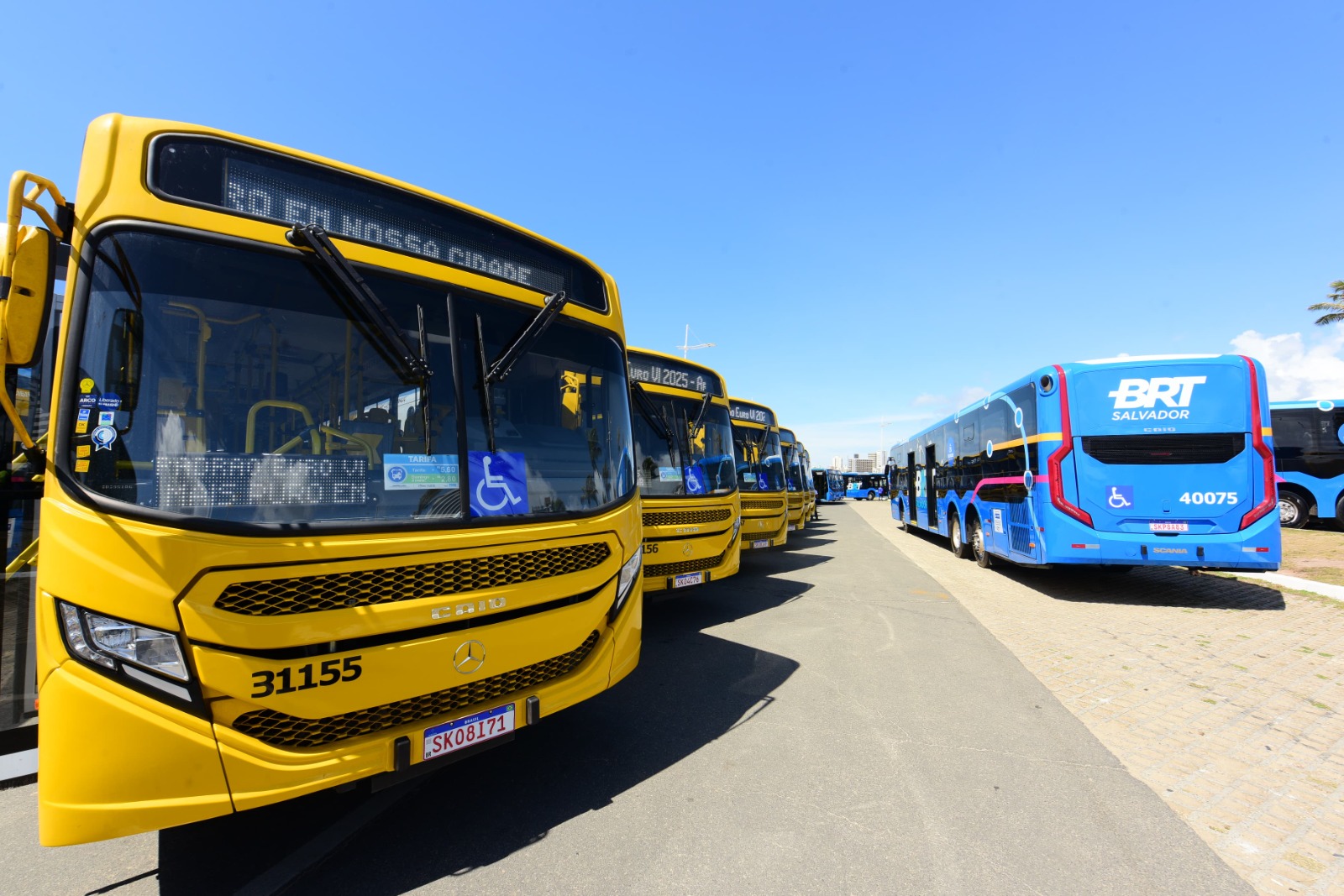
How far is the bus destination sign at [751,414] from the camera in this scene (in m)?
12.2

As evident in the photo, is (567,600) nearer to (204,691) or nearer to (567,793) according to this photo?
(567,793)

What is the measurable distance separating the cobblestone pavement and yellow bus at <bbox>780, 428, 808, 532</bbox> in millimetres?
7364

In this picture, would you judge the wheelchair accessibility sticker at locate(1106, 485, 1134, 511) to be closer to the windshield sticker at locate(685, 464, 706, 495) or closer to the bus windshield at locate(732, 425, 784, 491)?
the bus windshield at locate(732, 425, 784, 491)

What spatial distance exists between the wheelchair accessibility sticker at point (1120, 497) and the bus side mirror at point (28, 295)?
9943mm

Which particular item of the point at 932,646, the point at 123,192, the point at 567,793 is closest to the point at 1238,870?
the point at 567,793

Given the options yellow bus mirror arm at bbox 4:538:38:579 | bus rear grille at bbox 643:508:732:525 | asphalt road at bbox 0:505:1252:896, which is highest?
yellow bus mirror arm at bbox 4:538:38:579

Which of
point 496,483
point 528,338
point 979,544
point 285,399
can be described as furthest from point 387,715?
point 979,544

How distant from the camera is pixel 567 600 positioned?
3.16 metres

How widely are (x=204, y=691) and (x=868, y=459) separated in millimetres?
131479

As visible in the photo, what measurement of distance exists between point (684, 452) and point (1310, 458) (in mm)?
18620

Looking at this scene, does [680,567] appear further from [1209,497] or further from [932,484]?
[932,484]

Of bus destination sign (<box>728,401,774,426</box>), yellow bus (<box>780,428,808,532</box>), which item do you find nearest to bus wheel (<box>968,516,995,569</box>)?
bus destination sign (<box>728,401,774,426</box>)

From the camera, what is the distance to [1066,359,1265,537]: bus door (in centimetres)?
757

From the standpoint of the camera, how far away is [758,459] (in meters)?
12.2
